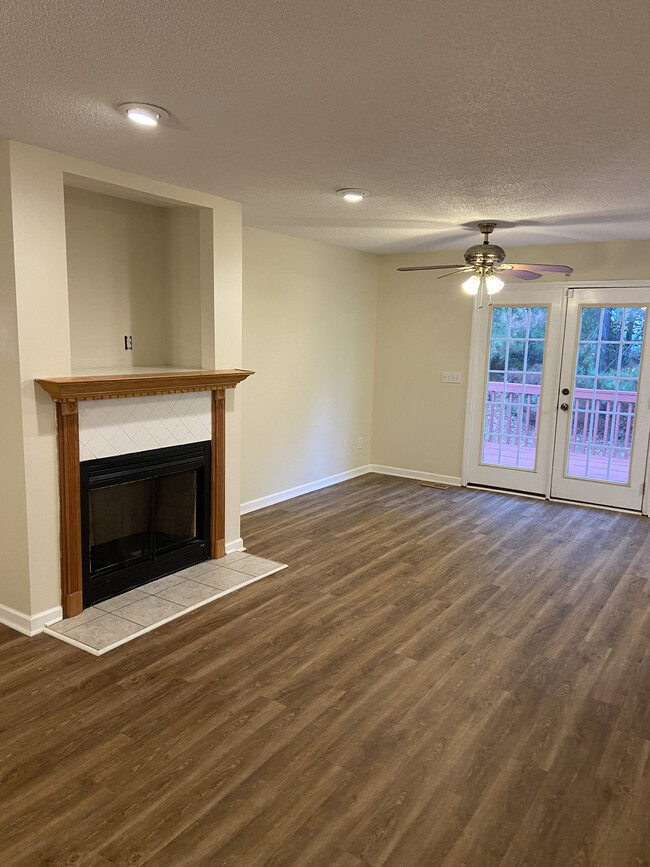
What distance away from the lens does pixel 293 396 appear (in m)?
5.87

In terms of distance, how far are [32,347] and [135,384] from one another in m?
0.57

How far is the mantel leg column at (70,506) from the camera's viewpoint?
322 cm

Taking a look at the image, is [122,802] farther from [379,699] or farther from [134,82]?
[134,82]

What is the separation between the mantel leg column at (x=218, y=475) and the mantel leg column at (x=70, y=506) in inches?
41.1

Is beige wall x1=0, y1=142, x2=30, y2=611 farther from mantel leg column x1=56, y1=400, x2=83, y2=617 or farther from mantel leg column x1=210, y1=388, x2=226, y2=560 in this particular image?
mantel leg column x1=210, y1=388, x2=226, y2=560

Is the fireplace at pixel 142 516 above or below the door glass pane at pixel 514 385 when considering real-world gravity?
below

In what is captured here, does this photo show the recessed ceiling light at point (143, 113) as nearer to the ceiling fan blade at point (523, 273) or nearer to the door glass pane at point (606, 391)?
the ceiling fan blade at point (523, 273)

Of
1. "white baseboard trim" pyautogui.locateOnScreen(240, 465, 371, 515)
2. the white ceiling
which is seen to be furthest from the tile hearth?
the white ceiling

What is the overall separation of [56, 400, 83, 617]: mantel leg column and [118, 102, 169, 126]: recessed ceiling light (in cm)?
141

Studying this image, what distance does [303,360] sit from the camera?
19.5ft

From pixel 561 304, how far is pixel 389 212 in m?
2.35

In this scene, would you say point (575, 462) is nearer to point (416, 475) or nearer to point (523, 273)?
point (416, 475)

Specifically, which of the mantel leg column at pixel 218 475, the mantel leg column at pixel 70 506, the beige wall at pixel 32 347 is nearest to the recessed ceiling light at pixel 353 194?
the beige wall at pixel 32 347

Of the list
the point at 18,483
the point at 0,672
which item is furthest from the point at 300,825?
the point at 18,483
